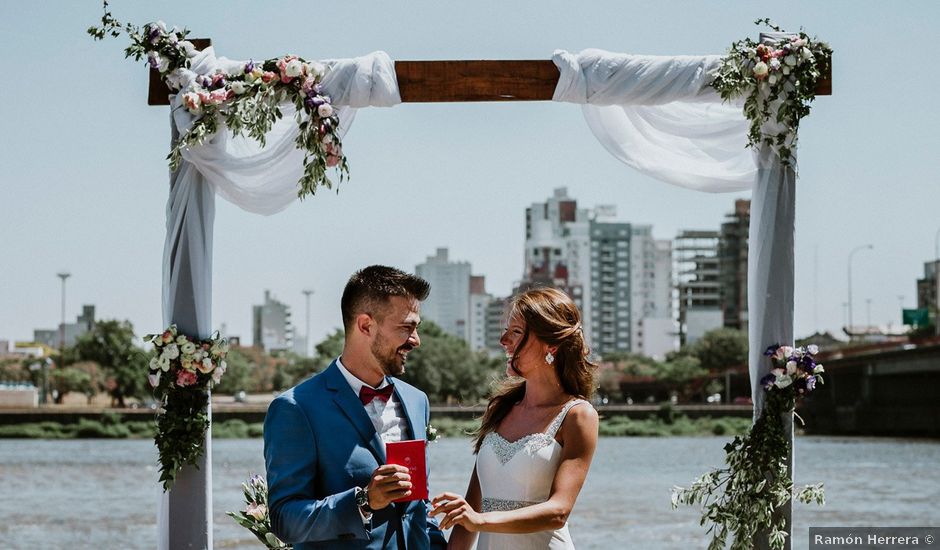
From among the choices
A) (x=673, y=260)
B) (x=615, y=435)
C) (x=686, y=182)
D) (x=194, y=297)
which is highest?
(x=673, y=260)

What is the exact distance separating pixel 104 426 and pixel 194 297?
1868 inches

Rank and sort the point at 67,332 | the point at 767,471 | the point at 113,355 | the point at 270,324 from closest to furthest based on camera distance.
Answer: the point at 767,471 → the point at 113,355 → the point at 67,332 → the point at 270,324

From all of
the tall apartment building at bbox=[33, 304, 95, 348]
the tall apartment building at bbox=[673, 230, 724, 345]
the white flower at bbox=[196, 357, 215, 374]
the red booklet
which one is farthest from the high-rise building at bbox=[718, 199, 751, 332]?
the red booklet

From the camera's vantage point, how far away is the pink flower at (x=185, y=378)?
5133 mm

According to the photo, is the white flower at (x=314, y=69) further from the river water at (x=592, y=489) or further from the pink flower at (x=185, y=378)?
the river water at (x=592, y=489)

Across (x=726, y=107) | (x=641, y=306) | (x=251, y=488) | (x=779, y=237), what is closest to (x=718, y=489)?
(x=779, y=237)

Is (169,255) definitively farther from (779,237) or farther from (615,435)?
(615,435)

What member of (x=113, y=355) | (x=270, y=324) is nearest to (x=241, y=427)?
(x=113, y=355)

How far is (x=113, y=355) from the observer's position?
207ft

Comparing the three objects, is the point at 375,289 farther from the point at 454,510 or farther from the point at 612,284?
the point at 612,284

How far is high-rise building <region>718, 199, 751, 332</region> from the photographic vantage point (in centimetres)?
11594

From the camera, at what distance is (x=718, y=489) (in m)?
5.38

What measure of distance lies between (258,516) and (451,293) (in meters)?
132

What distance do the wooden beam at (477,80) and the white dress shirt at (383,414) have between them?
2222 millimetres
